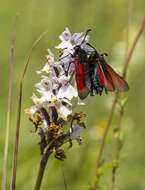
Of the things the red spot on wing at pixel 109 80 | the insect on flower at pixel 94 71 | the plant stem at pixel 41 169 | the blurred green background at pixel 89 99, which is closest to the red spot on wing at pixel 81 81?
the insect on flower at pixel 94 71

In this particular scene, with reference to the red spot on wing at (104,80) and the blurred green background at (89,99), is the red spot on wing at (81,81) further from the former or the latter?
the blurred green background at (89,99)

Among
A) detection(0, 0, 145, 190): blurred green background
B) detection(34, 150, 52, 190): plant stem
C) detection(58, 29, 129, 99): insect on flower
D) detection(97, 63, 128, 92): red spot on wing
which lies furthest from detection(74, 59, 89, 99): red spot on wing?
detection(0, 0, 145, 190): blurred green background

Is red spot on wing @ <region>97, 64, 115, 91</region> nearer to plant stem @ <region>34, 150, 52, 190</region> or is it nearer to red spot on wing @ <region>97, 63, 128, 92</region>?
red spot on wing @ <region>97, 63, 128, 92</region>

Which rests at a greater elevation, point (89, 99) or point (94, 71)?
point (89, 99)

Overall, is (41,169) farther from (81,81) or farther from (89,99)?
(89,99)

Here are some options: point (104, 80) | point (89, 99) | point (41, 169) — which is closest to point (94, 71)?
point (104, 80)

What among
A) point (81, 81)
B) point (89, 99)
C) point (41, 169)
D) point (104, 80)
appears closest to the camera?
point (41, 169)

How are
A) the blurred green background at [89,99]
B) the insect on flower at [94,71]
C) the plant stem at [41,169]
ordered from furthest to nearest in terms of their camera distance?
the blurred green background at [89,99] < the insect on flower at [94,71] < the plant stem at [41,169]

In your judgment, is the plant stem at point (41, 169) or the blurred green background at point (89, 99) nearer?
the plant stem at point (41, 169)

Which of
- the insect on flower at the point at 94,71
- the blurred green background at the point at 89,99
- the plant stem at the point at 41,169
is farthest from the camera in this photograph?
the blurred green background at the point at 89,99

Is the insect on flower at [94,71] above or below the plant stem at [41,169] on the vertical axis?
above
